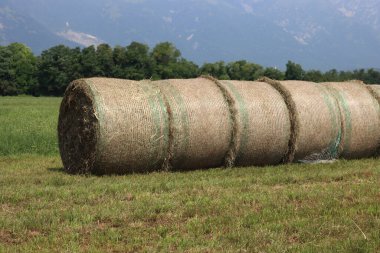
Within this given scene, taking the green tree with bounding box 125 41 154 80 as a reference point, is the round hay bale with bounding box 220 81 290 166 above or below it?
below

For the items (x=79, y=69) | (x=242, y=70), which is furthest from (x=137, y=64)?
(x=242, y=70)

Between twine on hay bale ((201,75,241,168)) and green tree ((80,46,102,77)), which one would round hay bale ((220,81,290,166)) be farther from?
green tree ((80,46,102,77))

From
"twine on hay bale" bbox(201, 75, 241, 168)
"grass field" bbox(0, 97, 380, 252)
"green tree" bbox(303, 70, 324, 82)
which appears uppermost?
"green tree" bbox(303, 70, 324, 82)

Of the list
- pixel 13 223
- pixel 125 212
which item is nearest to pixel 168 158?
pixel 125 212

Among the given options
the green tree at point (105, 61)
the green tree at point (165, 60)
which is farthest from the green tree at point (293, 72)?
the green tree at point (105, 61)

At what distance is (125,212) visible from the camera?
694 cm

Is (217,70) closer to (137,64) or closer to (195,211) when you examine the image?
(137,64)

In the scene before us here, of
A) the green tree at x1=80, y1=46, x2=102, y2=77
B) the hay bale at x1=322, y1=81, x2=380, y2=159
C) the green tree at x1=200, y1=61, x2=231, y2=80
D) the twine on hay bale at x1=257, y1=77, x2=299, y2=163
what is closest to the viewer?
the twine on hay bale at x1=257, y1=77, x2=299, y2=163

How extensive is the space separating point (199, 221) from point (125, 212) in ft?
3.25

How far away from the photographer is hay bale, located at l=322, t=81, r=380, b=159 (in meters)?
12.5

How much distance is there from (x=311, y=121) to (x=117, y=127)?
4.25 metres

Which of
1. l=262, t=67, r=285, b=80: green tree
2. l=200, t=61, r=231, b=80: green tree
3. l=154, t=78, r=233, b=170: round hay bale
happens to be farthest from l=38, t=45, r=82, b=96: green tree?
l=154, t=78, r=233, b=170: round hay bale

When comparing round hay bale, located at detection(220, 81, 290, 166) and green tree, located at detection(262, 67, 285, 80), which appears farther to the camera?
green tree, located at detection(262, 67, 285, 80)

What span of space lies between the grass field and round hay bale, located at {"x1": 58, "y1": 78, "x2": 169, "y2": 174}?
1.24 feet
